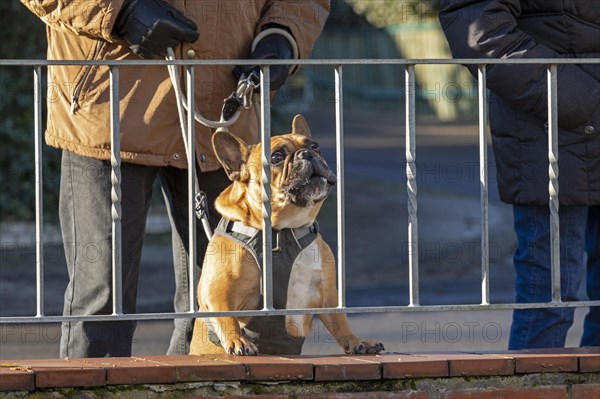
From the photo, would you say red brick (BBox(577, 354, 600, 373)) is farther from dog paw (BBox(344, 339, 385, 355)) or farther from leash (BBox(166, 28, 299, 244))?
leash (BBox(166, 28, 299, 244))

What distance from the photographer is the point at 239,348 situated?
159 inches

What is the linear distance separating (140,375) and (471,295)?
520cm

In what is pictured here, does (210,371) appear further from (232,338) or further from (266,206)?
(266,206)

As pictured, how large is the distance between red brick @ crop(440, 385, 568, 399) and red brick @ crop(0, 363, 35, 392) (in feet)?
4.31

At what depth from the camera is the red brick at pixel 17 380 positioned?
3.69m

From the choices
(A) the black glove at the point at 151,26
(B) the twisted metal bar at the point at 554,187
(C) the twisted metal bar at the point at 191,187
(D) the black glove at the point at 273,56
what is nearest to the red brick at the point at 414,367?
(B) the twisted metal bar at the point at 554,187

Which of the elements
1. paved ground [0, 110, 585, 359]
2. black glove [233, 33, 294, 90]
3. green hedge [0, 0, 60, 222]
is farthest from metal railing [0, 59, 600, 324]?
green hedge [0, 0, 60, 222]

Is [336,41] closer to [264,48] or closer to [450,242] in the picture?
[450,242]

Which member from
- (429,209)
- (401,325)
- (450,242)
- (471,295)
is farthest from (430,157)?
(401,325)

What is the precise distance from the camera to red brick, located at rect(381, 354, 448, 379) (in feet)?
12.9

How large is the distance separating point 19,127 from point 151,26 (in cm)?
643

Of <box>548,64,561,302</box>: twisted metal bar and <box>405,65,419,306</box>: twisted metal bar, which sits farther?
<box>548,64,561,302</box>: twisted metal bar

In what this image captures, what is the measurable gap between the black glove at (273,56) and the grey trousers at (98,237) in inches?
17.2

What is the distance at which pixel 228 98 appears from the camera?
4.33 m
